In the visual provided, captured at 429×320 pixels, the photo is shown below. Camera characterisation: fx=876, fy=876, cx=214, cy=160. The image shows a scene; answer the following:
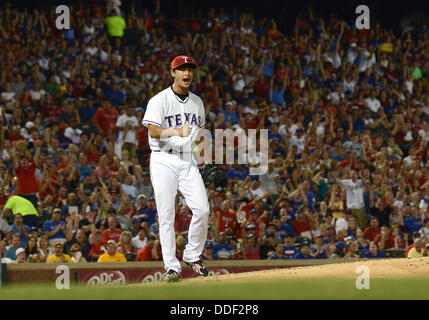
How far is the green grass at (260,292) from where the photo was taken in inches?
259

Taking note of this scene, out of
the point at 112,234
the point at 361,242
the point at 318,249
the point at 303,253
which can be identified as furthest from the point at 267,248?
the point at 112,234

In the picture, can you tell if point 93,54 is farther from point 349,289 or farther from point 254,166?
point 349,289

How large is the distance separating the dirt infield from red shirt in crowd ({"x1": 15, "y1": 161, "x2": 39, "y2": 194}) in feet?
21.3

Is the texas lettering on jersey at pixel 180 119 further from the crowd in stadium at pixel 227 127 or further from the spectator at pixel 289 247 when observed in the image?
the spectator at pixel 289 247

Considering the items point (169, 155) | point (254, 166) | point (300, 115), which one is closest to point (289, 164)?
point (254, 166)

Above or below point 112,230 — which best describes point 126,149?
above

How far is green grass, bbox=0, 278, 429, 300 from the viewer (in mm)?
6590

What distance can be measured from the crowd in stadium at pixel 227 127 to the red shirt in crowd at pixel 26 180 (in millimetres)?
21

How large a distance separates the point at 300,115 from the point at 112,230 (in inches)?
278

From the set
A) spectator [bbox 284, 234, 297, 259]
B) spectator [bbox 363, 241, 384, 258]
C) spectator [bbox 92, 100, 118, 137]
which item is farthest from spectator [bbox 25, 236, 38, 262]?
spectator [bbox 363, 241, 384, 258]

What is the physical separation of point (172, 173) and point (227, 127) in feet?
29.4

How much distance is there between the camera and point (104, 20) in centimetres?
2145

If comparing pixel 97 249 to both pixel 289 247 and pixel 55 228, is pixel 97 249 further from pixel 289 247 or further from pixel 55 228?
pixel 289 247

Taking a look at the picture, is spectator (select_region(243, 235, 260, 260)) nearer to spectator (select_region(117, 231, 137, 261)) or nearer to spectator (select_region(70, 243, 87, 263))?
spectator (select_region(117, 231, 137, 261))
